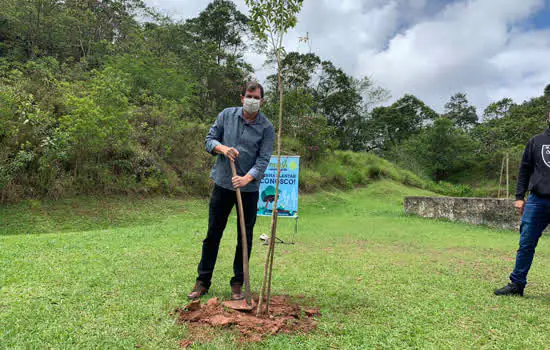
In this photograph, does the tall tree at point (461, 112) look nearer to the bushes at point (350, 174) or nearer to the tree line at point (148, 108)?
the tree line at point (148, 108)

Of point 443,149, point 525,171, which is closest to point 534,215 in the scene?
point 525,171

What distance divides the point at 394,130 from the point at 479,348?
1503 inches

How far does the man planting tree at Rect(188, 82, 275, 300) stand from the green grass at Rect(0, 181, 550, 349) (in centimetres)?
28

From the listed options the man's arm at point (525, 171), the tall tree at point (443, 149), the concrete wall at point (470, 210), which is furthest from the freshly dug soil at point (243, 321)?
the tall tree at point (443, 149)

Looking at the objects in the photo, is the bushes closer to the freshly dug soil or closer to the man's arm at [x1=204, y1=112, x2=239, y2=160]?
the man's arm at [x1=204, y1=112, x2=239, y2=160]

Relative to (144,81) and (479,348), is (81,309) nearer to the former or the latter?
(479,348)

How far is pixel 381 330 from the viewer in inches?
Result: 89.3

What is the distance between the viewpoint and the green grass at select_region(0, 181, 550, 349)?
207 cm

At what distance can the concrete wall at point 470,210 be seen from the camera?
8.46 meters

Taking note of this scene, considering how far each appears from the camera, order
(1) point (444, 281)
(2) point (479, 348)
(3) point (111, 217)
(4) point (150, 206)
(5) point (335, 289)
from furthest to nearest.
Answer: (4) point (150, 206), (3) point (111, 217), (1) point (444, 281), (5) point (335, 289), (2) point (479, 348)

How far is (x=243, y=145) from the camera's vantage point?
8.96ft

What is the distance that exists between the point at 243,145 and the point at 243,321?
1369 mm

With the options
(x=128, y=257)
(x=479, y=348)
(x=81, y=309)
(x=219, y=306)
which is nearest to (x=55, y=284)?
(x=81, y=309)

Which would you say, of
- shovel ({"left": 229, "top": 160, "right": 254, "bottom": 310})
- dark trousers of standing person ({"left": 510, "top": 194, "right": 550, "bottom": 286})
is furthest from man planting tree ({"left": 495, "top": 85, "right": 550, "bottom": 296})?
shovel ({"left": 229, "top": 160, "right": 254, "bottom": 310})
